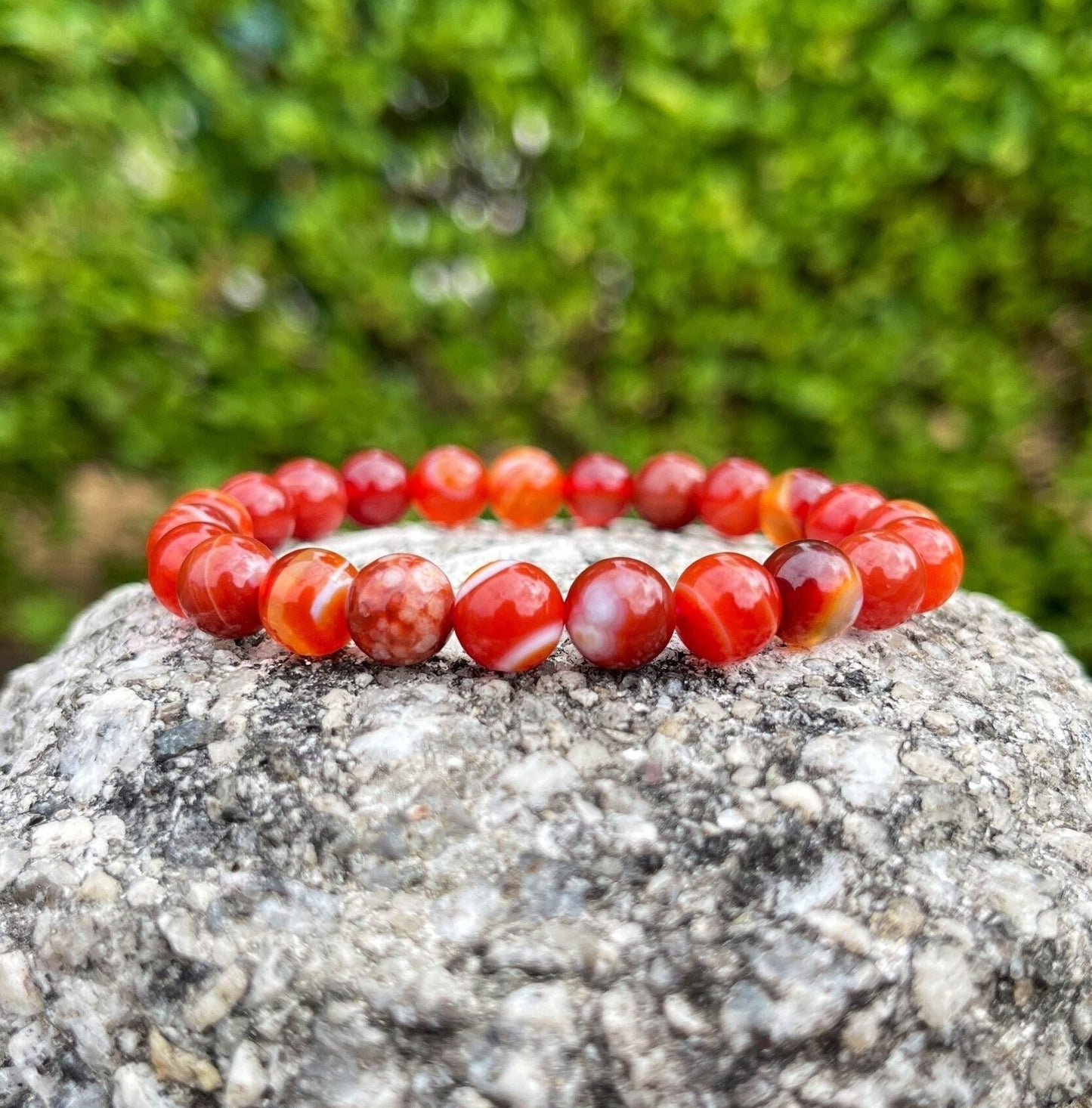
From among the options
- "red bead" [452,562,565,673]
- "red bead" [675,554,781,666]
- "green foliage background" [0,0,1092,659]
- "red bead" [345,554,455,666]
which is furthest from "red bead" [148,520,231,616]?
"green foliage background" [0,0,1092,659]

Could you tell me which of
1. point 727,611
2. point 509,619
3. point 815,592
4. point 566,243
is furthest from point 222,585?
point 566,243

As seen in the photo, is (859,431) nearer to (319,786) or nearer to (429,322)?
(429,322)

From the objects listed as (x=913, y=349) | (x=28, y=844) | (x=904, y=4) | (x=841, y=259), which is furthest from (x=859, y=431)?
(x=28, y=844)

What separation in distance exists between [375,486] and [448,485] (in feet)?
0.39

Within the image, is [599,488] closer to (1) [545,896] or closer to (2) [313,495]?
(2) [313,495]

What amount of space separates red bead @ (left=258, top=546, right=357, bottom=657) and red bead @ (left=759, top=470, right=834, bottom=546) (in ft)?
2.31

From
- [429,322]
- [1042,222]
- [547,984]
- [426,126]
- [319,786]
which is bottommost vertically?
[547,984]

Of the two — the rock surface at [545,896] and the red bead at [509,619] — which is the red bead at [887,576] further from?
the red bead at [509,619]

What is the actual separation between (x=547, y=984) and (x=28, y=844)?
1.78 feet

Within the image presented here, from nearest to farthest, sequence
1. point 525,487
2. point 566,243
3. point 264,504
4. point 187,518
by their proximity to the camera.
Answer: point 187,518 < point 264,504 < point 525,487 < point 566,243

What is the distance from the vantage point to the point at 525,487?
5.51ft

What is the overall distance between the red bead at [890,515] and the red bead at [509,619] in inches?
19.8

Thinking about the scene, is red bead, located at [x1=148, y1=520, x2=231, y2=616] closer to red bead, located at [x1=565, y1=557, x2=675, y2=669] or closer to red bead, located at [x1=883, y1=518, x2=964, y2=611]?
red bead, located at [x1=565, y1=557, x2=675, y2=669]

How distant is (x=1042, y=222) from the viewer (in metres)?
2.23
